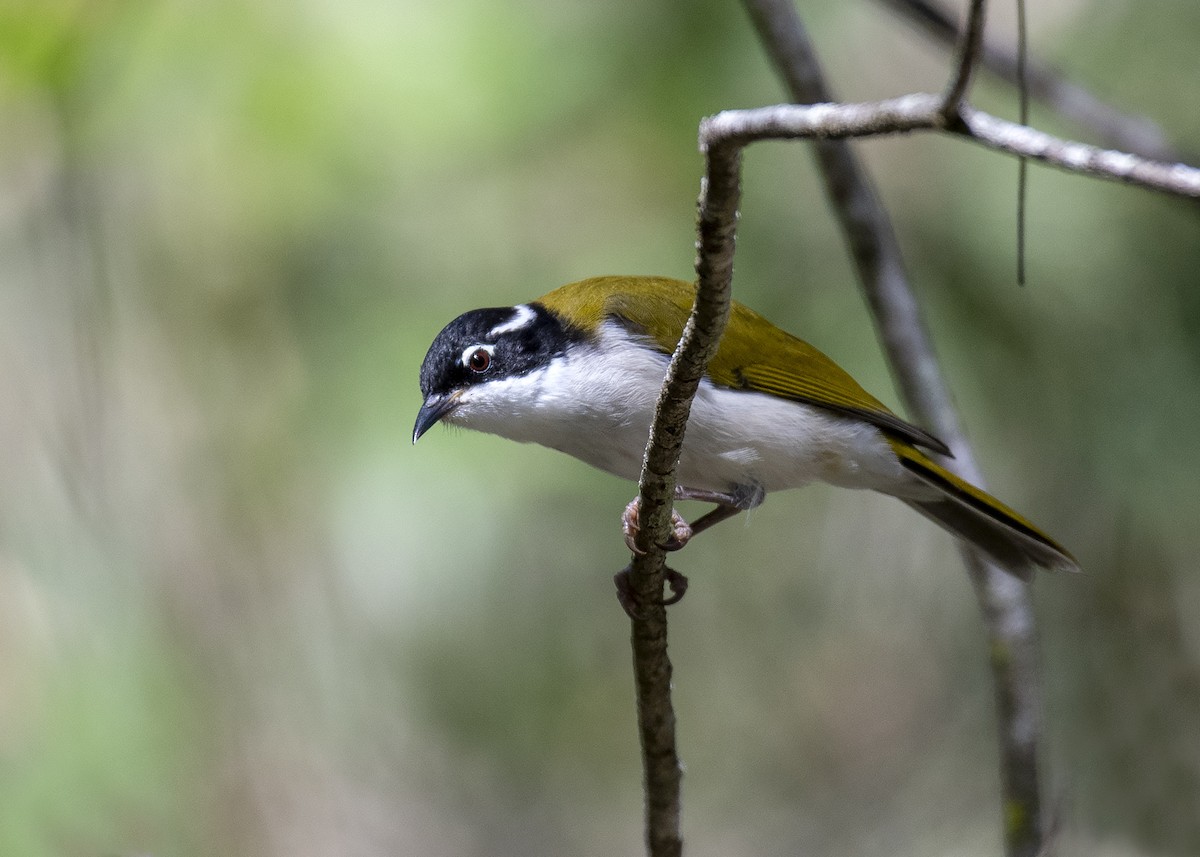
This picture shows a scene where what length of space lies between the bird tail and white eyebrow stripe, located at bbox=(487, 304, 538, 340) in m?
1.35

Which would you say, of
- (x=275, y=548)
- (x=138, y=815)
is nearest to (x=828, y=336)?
(x=275, y=548)

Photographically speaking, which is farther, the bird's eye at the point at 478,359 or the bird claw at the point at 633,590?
the bird's eye at the point at 478,359

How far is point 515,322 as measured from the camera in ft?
13.7

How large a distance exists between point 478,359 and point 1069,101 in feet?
9.09

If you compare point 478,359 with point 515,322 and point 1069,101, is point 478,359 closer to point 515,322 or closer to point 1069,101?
point 515,322

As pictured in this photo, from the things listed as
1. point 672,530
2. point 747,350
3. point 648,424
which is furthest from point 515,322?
point 672,530

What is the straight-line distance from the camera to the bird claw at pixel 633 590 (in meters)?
3.24

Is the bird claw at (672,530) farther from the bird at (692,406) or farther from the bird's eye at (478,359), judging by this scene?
the bird's eye at (478,359)

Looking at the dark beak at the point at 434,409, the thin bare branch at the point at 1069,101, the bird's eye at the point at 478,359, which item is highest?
the thin bare branch at the point at 1069,101

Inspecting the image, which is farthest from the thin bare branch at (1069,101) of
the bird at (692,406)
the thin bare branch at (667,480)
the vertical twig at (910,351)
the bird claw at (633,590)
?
the thin bare branch at (667,480)

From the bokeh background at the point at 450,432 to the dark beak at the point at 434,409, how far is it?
137 centimetres

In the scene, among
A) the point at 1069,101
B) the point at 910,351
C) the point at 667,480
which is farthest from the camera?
the point at 1069,101

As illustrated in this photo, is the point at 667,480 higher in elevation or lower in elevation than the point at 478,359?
lower

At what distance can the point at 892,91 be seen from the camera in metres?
5.88
